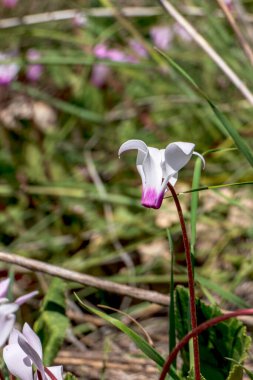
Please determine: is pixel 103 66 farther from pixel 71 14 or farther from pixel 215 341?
pixel 215 341

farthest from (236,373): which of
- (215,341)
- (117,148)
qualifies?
(117,148)

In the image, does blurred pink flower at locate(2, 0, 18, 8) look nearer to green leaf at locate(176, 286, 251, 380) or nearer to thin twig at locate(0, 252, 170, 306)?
thin twig at locate(0, 252, 170, 306)

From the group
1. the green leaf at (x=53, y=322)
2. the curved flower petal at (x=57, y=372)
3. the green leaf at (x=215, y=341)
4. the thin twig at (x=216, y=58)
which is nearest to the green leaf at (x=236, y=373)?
the green leaf at (x=215, y=341)

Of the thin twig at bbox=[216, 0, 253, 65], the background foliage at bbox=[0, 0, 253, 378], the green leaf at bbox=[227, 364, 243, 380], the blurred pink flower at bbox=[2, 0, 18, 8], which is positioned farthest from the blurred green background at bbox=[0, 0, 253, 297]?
the green leaf at bbox=[227, 364, 243, 380]

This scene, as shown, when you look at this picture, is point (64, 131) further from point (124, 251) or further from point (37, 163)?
point (124, 251)

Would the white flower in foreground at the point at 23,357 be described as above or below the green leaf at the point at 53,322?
above

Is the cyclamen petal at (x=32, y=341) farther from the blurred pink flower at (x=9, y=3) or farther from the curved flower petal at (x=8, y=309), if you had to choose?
the blurred pink flower at (x=9, y=3)
